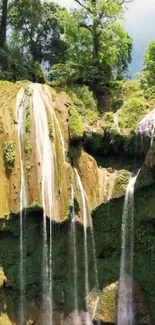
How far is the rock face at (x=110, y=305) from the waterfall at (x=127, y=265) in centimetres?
19

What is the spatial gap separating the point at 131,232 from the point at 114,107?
7600 millimetres

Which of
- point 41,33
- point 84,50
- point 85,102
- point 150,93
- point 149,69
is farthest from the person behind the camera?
point 41,33

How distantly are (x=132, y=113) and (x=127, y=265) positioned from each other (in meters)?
6.84

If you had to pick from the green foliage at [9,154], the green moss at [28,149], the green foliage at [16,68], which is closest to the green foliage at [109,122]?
the green moss at [28,149]

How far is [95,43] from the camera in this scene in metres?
29.1

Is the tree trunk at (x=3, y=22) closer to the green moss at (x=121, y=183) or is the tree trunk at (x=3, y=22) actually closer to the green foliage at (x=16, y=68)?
the green foliage at (x=16, y=68)

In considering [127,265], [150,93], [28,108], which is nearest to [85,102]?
[150,93]

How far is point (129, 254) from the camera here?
21453 mm

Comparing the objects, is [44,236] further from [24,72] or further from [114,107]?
Answer: [24,72]

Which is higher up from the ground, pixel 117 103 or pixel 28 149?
pixel 117 103

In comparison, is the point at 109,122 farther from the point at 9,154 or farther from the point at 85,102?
the point at 9,154

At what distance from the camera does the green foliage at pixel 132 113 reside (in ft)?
78.2

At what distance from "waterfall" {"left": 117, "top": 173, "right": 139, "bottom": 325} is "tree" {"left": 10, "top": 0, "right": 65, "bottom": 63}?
16.5m

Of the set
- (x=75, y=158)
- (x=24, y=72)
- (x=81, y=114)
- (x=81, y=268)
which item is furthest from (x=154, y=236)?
(x=24, y=72)
